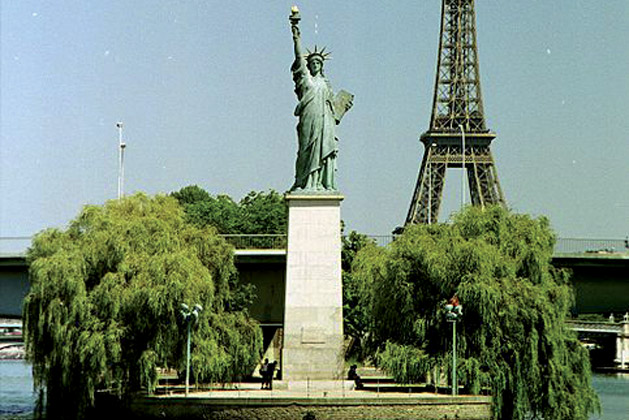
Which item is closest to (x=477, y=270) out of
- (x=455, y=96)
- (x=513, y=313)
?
(x=513, y=313)

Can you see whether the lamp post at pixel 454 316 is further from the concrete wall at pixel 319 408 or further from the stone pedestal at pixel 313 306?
the stone pedestal at pixel 313 306

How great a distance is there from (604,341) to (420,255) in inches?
2768

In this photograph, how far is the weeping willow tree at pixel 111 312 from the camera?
3712 cm

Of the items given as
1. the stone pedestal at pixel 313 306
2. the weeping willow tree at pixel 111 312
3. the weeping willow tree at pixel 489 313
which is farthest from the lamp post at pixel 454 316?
the weeping willow tree at pixel 111 312

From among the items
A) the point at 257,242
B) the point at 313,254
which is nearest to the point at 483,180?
the point at 257,242

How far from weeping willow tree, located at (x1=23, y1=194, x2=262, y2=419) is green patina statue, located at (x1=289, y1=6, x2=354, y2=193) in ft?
15.7

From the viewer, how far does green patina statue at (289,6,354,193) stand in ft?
131

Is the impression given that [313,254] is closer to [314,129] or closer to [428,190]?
[314,129]

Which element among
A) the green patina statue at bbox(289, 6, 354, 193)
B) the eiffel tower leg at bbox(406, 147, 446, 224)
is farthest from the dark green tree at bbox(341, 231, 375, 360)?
the eiffel tower leg at bbox(406, 147, 446, 224)

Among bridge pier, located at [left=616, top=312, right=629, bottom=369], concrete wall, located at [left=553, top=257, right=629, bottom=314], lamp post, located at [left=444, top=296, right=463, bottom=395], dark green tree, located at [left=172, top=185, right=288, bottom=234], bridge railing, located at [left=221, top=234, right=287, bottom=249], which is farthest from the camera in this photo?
bridge pier, located at [left=616, top=312, right=629, bottom=369]

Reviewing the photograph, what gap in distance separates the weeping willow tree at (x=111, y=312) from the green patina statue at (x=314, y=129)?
4.77 meters

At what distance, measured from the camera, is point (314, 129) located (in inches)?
1577

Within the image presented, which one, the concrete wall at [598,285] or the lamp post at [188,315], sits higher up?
the concrete wall at [598,285]

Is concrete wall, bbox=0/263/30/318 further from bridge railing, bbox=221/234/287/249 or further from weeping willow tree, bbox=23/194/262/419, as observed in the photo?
weeping willow tree, bbox=23/194/262/419
